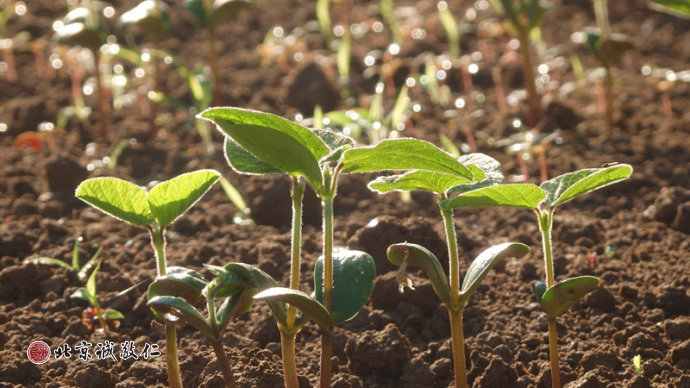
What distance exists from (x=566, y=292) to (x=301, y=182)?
0.58 meters

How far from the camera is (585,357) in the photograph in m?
2.09

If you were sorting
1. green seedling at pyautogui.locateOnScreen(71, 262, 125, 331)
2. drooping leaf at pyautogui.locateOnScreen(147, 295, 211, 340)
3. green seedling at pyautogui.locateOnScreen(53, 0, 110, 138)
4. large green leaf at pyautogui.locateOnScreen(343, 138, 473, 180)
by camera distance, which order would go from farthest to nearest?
green seedling at pyautogui.locateOnScreen(53, 0, 110, 138)
green seedling at pyautogui.locateOnScreen(71, 262, 125, 331)
drooping leaf at pyautogui.locateOnScreen(147, 295, 211, 340)
large green leaf at pyautogui.locateOnScreen(343, 138, 473, 180)

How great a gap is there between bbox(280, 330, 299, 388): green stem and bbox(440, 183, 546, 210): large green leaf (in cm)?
42

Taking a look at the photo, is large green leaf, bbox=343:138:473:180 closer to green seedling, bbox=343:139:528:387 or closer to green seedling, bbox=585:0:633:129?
green seedling, bbox=343:139:528:387

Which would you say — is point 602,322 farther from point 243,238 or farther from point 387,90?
point 387,90

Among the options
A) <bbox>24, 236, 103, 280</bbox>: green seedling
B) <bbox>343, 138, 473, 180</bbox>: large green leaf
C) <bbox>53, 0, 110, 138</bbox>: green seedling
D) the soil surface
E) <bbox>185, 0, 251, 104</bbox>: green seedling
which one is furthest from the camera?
<bbox>185, 0, 251, 104</bbox>: green seedling

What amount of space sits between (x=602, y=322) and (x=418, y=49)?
9.76 feet

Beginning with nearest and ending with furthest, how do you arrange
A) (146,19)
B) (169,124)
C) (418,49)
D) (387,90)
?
1. (146,19)
2. (169,124)
3. (387,90)
4. (418,49)

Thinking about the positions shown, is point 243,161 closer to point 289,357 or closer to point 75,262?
point 289,357

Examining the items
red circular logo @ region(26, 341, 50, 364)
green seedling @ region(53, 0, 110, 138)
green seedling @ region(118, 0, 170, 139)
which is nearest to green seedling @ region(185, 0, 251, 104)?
green seedling @ region(118, 0, 170, 139)

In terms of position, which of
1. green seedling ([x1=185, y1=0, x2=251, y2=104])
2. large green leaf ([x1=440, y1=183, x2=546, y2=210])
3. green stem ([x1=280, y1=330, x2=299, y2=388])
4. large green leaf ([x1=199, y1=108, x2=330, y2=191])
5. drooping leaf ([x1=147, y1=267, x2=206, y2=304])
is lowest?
green stem ([x1=280, y1=330, x2=299, y2=388])

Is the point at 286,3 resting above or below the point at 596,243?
above

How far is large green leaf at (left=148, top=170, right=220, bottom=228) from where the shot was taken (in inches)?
66.6

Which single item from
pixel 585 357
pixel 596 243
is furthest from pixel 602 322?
pixel 596 243
